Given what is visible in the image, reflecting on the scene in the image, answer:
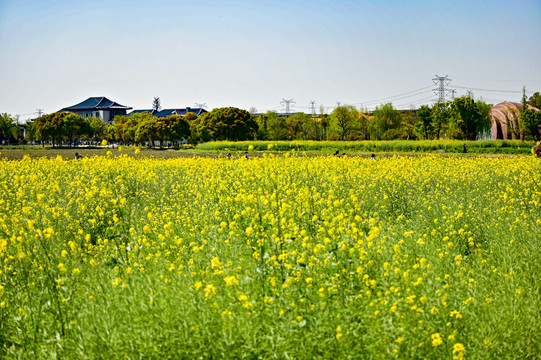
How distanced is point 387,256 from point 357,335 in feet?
6.17

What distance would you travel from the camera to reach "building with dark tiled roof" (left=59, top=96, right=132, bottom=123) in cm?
15062

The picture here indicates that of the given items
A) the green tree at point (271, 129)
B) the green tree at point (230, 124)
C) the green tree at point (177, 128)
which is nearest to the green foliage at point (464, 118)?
the green tree at point (271, 129)

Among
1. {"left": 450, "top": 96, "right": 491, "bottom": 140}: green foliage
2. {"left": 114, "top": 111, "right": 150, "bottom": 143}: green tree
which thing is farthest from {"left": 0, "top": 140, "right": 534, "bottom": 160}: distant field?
{"left": 114, "top": 111, "right": 150, "bottom": 143}: green tree

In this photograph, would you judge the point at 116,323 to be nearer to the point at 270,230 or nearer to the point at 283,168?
the point at 270,230

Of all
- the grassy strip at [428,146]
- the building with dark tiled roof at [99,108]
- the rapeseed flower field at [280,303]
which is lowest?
the rapeseed flower field at [280,303]

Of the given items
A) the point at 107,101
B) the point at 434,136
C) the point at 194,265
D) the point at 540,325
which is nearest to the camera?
the point at 540,325

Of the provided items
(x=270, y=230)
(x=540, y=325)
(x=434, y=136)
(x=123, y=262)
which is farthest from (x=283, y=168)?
(x=434, y=136)

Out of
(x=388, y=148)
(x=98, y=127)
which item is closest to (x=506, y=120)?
(x=388, y=148)

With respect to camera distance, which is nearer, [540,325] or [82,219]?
[540,325]

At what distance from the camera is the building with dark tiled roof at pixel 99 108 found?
151 m

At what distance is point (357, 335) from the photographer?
3428mm

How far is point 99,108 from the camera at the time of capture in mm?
150625

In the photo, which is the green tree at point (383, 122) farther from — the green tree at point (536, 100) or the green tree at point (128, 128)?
the green tree at point (128, 128)

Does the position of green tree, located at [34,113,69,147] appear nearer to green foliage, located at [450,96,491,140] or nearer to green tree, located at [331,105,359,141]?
green tree, located at [331,105,359,141]
